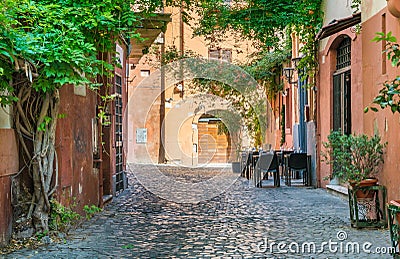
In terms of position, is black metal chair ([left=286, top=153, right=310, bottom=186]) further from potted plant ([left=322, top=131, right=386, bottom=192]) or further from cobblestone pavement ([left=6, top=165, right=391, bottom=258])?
potted plant ([left=322, top=131, right=386, bottom=192])

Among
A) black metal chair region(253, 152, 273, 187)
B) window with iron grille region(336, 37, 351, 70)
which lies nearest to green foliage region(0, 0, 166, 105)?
window with iron grille region(336, 37, 351, 70)

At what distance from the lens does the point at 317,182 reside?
14883mm

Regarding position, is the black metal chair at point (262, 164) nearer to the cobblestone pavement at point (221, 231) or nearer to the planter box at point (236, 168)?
the cobblestone pavement at point (221, 231)

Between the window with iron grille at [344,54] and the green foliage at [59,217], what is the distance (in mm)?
7435

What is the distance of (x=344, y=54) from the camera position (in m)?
13.3

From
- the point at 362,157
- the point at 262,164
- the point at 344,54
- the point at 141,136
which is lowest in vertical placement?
the point at 262,164

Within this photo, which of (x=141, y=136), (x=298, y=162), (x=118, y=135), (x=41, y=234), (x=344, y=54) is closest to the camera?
(x=41, y=234)

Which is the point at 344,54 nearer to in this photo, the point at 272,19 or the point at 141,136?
the point at 272,19

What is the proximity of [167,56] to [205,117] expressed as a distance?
8.51 metres

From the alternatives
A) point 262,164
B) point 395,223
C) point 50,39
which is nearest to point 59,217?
point 50,39

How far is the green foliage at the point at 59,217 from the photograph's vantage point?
777 centimetres

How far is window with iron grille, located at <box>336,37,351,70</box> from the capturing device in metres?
12.9

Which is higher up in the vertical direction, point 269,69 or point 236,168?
point 269,69

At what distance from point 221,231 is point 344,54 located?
6561 mm
